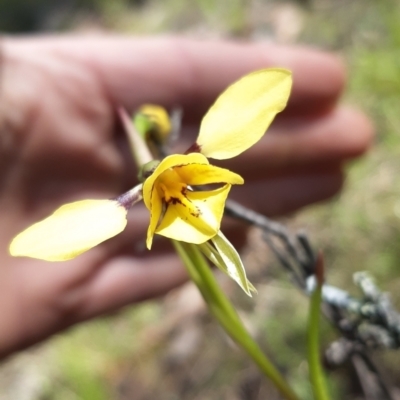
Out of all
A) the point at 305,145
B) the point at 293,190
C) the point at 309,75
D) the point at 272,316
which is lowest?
the point at 272,316

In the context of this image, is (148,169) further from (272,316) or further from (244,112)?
(272,316)

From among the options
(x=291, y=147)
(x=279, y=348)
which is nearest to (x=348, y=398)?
(x=279, y=348)

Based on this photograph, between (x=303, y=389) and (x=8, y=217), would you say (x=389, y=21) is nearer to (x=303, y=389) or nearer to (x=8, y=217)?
(x=303, y=389)

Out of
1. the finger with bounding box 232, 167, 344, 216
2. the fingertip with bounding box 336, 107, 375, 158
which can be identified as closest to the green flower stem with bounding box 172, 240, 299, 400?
the finger with bounding box 232, 167, 344, 216

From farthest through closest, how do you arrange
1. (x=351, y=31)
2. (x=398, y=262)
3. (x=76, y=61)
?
(x=351, y=31), (x=398, y=262), (x=76, y=61)

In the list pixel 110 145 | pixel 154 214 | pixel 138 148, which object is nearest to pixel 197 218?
pixel 154 214

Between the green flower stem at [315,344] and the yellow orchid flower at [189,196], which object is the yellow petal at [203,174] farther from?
the green flower stem at [315,344]
